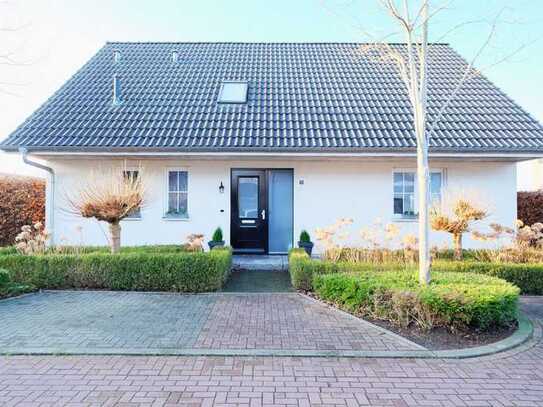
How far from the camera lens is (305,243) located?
9398 millimetres

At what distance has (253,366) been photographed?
3965 millimetres

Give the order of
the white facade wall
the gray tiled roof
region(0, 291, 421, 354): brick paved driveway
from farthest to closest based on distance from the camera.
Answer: the white facade wall
the gray tiled roof
region(0, 291, 421, 354): brick paved driveway

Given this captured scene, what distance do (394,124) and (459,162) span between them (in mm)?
2055

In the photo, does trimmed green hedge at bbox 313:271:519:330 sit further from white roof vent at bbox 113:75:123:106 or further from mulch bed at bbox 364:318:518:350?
white roof vent at bbox 113:75:123:106

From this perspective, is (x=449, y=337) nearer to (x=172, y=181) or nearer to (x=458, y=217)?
(x=458, y=217)

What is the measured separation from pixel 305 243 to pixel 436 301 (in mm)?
4743

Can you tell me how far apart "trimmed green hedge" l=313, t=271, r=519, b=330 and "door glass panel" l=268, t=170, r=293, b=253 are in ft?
15.3

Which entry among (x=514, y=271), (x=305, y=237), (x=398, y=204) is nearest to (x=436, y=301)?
(x=514, y=271)

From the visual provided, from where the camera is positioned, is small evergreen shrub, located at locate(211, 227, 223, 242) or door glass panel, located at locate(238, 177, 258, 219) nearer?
small evergreen shrub, located at locate(211, 227, 223, 242)

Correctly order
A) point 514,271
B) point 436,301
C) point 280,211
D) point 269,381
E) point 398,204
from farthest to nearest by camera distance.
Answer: point 280,211 → point 398,204 → point 514,271 → point 436,301 → point 269,381

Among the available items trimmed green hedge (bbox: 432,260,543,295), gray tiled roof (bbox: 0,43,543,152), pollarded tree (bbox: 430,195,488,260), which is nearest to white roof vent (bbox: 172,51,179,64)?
gray tiled roof (bbox: 0,43,543,152)

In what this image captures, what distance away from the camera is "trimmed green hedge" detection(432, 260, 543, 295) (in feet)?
22.8

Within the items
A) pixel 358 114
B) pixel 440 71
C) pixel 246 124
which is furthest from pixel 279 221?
pixel 440 71

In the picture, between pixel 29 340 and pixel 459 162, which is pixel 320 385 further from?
pixel 459 162
